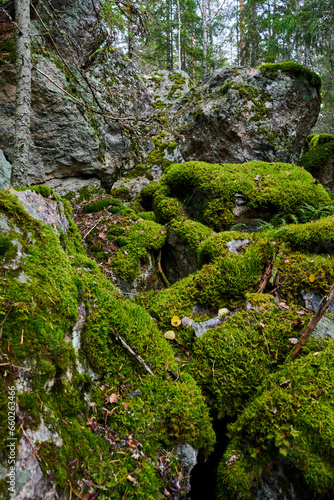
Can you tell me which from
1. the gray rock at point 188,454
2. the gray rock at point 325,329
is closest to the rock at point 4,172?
the gray rock at point 188,454

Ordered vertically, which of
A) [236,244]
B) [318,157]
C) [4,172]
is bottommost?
[236,244]

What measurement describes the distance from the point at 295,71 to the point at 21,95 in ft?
27.7

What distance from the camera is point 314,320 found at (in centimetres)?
267

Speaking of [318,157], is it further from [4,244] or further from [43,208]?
[4,244]

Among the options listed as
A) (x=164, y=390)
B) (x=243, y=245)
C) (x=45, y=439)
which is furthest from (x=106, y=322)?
(x=243, y=245)

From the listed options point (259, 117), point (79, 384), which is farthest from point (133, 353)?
point (259, 117)

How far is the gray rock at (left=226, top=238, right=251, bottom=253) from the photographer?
171 inches

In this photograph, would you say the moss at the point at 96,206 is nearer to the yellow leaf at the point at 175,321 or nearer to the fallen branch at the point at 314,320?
the yellow leaf at the point at 175,321

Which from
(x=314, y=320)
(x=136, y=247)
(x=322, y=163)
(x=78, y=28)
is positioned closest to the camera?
(x=314, y=320)

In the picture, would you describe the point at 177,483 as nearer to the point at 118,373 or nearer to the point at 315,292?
the point at 118,373

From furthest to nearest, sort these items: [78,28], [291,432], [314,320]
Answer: [78,28], [314,320], [291,432]

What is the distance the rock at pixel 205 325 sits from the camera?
3.42m

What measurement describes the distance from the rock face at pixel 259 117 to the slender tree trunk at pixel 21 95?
5.63 meters

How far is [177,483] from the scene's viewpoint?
6.86 feet
